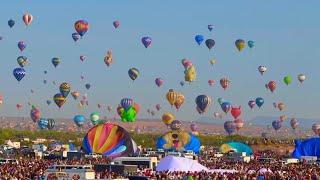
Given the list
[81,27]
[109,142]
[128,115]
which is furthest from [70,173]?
[128,115]

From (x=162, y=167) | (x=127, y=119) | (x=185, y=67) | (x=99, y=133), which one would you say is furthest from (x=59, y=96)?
(x=162, y=167)

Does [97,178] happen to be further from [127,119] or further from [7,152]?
[127,119]

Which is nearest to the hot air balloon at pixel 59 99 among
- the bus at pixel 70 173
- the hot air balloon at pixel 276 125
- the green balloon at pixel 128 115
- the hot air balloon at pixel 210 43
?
the green balloon at pixel 128 115

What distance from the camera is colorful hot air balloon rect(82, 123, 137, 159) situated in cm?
6431

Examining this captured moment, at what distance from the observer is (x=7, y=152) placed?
258 feet

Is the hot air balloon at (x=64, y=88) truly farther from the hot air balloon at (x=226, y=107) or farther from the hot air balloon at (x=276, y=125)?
the hot air balloon at (x=276, y=125)

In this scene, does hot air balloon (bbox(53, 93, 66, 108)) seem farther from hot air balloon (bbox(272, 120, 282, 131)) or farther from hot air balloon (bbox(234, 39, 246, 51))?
hot air balloon (bbox(272, 120, 282, 131))

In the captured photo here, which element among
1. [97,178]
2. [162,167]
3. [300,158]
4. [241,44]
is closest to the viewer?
[97,178]

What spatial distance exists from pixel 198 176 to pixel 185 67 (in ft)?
188

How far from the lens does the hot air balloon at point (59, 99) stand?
93562 millimetres

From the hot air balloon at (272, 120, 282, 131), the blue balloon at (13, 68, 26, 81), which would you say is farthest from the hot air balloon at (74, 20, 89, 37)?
the hot air balloon at (272, 120, 282, 131)

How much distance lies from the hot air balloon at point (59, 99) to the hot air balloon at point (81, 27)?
13.9 meters

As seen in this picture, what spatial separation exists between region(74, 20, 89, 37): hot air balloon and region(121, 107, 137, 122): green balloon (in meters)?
21.6

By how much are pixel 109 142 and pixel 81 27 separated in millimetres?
20207
